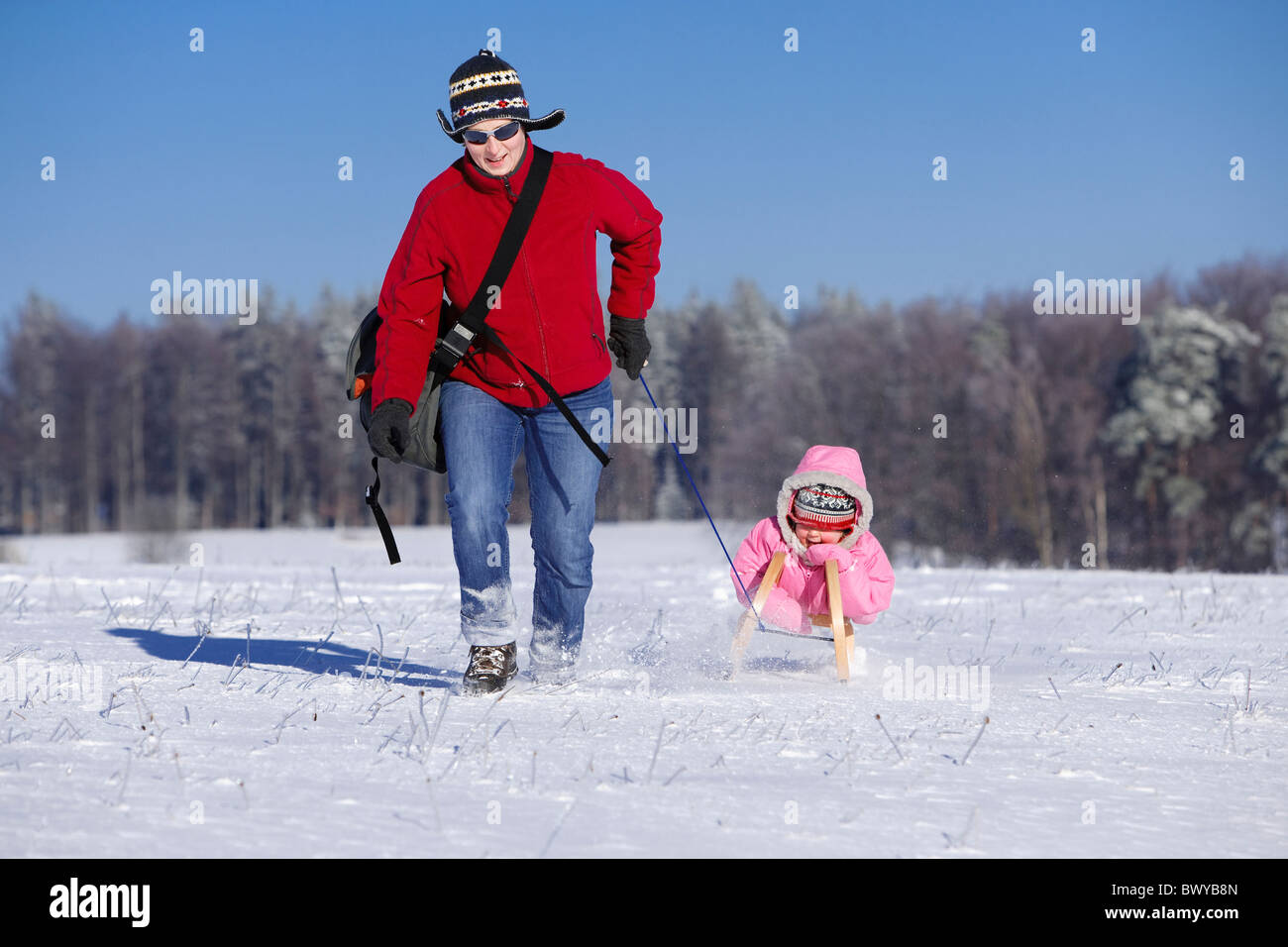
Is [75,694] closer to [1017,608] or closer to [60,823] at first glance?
[60,823]

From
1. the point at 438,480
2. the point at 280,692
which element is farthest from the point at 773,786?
the point at 438,480

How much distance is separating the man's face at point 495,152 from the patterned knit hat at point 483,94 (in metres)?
0.03

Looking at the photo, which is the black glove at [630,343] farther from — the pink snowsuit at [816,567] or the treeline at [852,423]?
the treeline at [852,423]

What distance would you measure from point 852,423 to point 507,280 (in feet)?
152

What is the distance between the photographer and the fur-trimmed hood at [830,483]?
18.2ft

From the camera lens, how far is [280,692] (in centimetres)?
421

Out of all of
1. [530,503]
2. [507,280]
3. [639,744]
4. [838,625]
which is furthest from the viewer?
[838,625]

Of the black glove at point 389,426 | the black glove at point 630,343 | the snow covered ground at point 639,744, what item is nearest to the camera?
the snow covered ground at point 639,744

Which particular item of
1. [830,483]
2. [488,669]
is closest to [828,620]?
[830,483]

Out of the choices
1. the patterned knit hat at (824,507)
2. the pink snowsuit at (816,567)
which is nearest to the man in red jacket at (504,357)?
the pink snowsuit at (816,567)

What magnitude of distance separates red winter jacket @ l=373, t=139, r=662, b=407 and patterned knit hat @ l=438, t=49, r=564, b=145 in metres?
0.16

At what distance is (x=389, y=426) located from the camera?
4.39 meters

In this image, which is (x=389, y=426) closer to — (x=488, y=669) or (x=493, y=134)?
(x=488, y=669)

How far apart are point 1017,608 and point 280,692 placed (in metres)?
5.65
